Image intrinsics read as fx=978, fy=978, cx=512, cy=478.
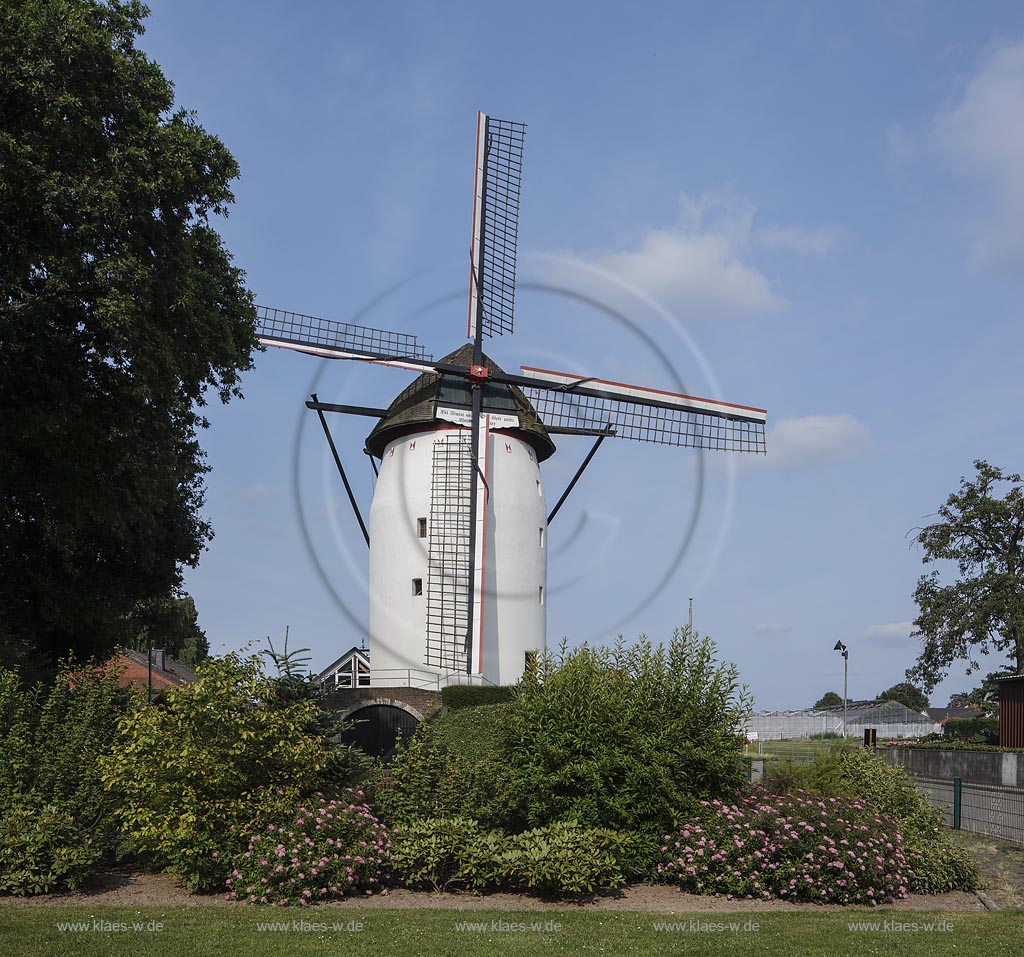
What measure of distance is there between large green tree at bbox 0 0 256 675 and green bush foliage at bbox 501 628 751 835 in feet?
31.9

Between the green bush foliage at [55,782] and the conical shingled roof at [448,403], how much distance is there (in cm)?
1586

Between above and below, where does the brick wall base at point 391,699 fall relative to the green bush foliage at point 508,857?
above

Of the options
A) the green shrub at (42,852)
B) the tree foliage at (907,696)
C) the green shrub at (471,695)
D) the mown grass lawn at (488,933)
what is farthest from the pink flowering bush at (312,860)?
the tree foliage at (907,696)

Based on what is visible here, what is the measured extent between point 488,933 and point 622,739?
4901mm

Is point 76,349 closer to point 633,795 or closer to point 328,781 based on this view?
point 328,781

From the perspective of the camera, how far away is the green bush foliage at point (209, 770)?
14.1 metres

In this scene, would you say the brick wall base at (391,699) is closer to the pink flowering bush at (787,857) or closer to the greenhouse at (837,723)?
the pink flowering bush at (787,857)

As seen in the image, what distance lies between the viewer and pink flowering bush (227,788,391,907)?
13289 mm

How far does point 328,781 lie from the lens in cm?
1630

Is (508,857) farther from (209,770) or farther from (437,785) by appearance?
(209,770)

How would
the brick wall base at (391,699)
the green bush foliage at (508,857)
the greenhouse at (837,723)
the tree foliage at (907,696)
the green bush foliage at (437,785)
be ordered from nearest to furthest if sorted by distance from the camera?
the green bush foliage at (508,857) < the green bush foliage at (437,785) < the brick wall base at (391,699) < the greenhouse at (837,723) < the tree foliage at (907,696)

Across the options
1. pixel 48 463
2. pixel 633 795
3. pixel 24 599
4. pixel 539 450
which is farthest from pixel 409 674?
pixel 633 795

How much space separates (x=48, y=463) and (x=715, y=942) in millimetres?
16463

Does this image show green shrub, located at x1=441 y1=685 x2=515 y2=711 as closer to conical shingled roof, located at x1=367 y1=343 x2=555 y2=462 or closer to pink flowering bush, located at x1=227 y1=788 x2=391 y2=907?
conical shingled roof, located at x1=367 y1=343 x2=555 y2=462
